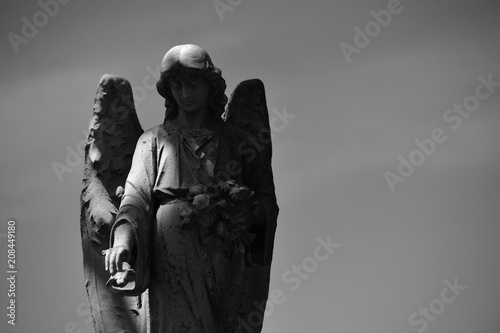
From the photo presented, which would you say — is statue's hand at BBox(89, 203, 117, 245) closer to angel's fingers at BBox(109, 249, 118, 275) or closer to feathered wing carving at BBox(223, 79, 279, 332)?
angel's fingers at BBox(109, 249, 118, 275)

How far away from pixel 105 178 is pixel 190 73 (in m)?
1.53

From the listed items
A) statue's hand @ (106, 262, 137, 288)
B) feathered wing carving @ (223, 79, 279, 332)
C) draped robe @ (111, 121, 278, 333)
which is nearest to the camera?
statue's hand @ (106, 262, 137, 288)

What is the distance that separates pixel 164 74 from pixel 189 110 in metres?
0.45

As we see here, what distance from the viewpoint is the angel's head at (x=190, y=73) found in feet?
66.0

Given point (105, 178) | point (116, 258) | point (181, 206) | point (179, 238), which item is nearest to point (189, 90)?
point (181, 206)

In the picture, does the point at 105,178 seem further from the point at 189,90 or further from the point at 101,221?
the point at 189,90

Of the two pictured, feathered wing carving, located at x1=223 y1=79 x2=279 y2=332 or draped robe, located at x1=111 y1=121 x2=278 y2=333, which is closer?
draped robe, located at x1=111 y1=121 x2=278 y2=333

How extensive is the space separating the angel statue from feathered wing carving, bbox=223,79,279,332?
0.03ft

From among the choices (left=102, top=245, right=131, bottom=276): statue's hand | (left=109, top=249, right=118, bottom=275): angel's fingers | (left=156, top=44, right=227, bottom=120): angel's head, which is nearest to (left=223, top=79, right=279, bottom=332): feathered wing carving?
(left=156, top=44, right=227, bottom=120): angel's head

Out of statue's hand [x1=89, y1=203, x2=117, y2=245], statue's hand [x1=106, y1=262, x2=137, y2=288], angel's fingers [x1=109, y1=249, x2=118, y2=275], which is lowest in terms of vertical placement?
statue's hand [x1=106, y1=262, x2=137, y2=288]

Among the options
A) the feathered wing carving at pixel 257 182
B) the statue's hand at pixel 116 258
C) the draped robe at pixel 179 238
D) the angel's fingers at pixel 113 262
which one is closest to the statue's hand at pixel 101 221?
the draped robe at pixel 179 238

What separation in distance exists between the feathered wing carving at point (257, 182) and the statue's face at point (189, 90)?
28.0 inches

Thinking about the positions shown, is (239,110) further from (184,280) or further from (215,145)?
(184,280)

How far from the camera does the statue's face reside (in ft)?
66.2
